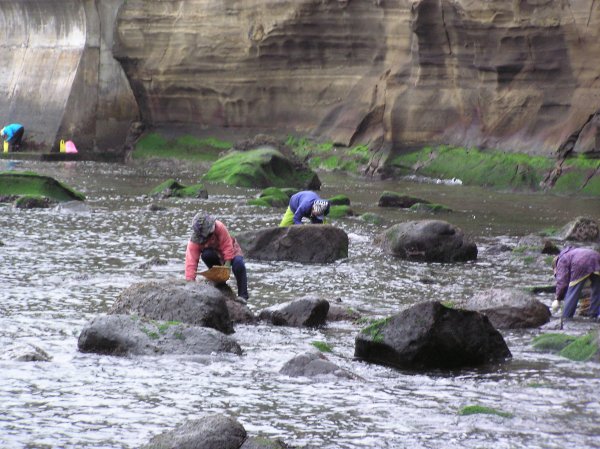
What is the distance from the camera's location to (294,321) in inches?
568

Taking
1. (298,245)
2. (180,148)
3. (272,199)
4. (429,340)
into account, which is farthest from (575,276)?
(180,148)

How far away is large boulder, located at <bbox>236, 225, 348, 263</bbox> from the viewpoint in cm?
1995

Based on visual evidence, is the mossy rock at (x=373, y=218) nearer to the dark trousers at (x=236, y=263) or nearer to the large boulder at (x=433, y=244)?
the large boulder at (x=433, y=244)

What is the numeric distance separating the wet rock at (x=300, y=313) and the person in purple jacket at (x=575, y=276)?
305 centimetres

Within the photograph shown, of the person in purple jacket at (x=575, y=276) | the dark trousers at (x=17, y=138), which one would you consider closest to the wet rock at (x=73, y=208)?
the person in purple jacket at (x=575, y=276)

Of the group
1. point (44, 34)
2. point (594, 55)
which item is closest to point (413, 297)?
point (594, 55)

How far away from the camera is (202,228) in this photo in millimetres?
15141

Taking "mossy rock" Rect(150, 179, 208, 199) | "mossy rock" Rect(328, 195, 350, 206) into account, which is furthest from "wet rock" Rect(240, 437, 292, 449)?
"mossy rock" Rect(150, 179, 208, 199)

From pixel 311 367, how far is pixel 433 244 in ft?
28.7

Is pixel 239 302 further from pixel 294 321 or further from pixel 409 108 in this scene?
pixel 409 108

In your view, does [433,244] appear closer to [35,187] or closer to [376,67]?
[35,187]

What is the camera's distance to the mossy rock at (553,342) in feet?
43.4

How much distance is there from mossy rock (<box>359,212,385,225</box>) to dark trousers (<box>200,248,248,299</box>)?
9.00 metres

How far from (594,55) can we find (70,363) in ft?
68.8
